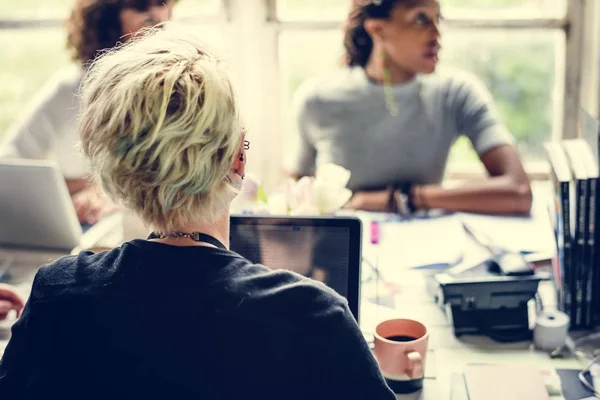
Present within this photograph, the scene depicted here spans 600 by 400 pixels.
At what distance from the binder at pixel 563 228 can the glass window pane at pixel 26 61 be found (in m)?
2.02

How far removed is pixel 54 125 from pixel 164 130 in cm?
159

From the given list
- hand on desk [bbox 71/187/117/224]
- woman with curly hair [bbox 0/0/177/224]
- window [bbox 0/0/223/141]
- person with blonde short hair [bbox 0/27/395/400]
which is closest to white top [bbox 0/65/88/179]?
woman with curly hair [bbox 0/0/177/224]

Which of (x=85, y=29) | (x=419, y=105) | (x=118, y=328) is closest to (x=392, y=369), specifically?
(x=118, y=328)

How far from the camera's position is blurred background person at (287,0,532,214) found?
88.9 inches

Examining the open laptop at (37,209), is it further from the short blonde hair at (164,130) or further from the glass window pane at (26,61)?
the glass window pane at (26,61)

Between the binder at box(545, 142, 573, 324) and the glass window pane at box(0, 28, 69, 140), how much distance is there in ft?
6.63

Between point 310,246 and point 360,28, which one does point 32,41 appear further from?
point 310,246

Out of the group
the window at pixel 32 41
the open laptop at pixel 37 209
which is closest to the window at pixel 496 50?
the window at pixel 32 41

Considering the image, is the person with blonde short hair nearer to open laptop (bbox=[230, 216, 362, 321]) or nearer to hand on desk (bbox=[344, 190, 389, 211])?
open laptop (bbox=[230, 216, 362, 321])

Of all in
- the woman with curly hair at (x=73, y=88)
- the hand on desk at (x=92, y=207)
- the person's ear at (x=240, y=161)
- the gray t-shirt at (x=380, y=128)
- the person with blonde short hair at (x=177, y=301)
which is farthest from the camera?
the gray t-shirt at (x=380, y=128)

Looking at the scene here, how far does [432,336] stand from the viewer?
1369mm

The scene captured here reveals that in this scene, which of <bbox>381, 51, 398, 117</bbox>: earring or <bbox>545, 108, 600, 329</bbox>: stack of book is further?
<bbox>381, 51, 398, 117</bbox>: earring

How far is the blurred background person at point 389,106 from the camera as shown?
2.26m

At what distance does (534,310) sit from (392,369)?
41 cm
